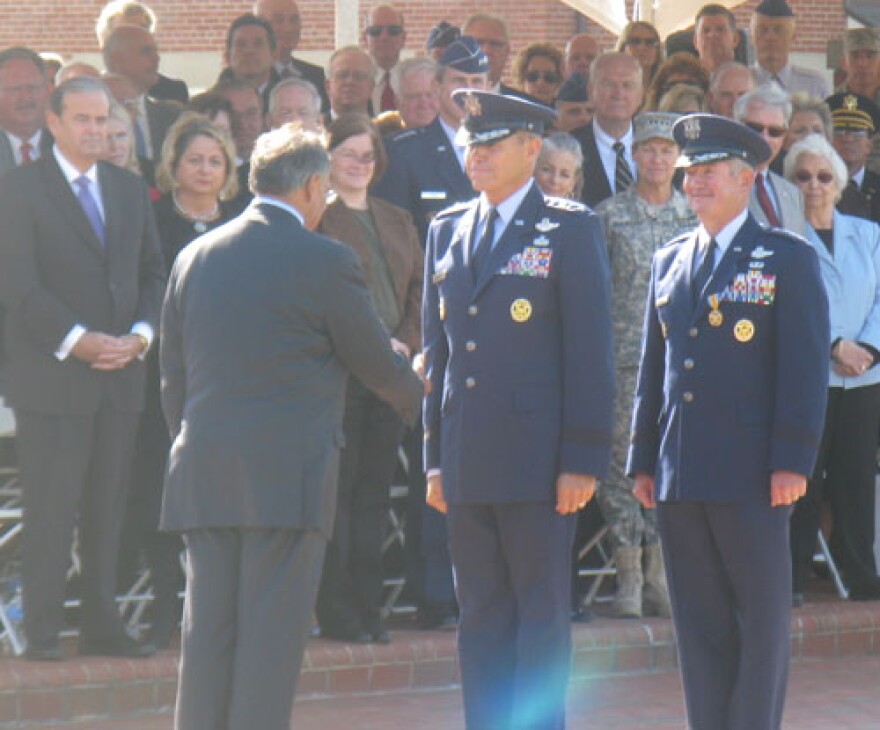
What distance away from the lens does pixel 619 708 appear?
816cm

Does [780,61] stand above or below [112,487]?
above

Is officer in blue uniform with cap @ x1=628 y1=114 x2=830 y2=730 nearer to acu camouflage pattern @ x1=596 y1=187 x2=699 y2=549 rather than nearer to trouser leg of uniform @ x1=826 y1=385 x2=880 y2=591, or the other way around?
acu camouflage pattern @ x1=596 y1=187 x2=699 y2=549

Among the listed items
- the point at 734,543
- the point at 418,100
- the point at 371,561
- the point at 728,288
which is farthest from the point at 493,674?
the point at 418,100

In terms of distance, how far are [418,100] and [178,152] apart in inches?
75.0

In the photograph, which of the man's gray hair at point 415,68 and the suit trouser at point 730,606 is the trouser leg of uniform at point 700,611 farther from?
the man's gray hair at point 415,68

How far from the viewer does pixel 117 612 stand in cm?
827

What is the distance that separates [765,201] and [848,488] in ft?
4.53

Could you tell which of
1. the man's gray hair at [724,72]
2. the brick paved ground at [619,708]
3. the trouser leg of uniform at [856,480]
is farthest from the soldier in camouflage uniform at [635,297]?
the man's gray hair at [724,72]

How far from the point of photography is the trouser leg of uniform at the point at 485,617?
260 inches

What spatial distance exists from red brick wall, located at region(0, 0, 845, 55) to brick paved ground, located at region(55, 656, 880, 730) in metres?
18.4

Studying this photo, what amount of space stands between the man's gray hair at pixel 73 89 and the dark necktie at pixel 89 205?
0.91ft

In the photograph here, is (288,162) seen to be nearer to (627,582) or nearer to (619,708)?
(619,708)

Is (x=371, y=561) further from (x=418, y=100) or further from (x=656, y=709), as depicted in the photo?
(x=418, y=100)

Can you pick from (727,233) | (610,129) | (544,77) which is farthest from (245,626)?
(544,77)
